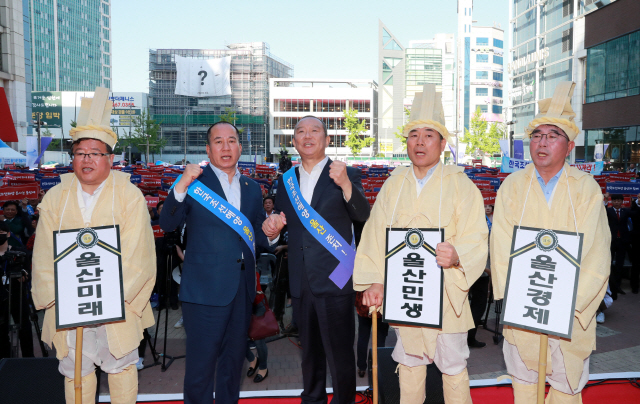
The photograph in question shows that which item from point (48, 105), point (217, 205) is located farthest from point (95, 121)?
point (48, 105)

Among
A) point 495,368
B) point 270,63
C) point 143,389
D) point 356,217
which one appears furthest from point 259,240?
point 270,63

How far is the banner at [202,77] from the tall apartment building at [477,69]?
44898mm

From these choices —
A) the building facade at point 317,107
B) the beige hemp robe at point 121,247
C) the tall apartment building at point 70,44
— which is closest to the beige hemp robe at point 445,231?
the beige hemp robe at point 121,247

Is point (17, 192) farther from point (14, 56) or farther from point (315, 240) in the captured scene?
point (14, 56)

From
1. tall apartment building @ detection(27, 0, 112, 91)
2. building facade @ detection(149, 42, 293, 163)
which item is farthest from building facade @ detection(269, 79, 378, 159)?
tall apartment building @ detection(27, 0, 112, 91)

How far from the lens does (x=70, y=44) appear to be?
110312 mm

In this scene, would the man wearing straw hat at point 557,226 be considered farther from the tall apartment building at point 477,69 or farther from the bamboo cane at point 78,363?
the tall apartment building at point 477,69

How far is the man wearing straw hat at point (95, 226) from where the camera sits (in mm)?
2975

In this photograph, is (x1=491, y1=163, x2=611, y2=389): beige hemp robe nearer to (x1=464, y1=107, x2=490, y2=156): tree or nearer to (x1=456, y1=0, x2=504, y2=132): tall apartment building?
(x1=464, y1=107, x2=490, y2=156): tree

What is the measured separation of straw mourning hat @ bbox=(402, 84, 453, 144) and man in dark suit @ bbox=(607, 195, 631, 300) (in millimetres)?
6263

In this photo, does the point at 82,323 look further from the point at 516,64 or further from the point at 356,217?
the point at 516,64

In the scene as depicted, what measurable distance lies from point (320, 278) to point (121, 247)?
4.19 feet

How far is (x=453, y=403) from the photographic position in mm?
3006

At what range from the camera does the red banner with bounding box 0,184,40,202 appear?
28.8ft
